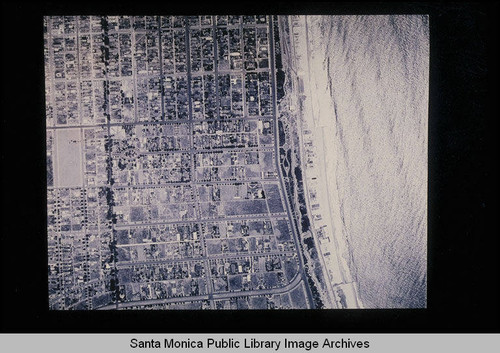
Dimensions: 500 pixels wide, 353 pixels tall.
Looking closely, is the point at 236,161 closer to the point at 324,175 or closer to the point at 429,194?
the point at 324,175

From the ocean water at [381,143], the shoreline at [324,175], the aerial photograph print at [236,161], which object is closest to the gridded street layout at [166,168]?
the aerial photograph print at [236,161]

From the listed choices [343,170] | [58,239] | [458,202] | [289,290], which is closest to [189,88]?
[343,170]

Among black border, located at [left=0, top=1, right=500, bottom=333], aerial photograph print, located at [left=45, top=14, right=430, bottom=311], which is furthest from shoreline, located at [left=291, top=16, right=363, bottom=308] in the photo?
black border, located at [left=0, top=1, right=500, bottom=333]

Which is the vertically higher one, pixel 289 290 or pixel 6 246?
pixel 6 246

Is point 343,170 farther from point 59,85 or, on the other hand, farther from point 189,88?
point 59,85

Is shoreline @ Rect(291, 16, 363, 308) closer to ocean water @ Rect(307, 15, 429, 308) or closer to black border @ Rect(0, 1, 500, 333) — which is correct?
ocean water @ Rect(307, 15, 429, 308)
